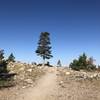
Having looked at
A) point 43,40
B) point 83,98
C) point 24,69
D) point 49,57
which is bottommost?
point 83,98

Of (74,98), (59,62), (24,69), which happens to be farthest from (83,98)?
(59,62)

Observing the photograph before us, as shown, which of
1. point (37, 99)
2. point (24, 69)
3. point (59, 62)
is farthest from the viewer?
point (59, 62)

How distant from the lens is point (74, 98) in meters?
25.9

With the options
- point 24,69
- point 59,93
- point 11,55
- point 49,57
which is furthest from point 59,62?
point 59,93

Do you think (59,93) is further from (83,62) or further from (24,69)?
(83,62)

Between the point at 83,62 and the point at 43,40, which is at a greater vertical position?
the point at 43,40

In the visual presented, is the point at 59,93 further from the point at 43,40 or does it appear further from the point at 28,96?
the point at 43,40

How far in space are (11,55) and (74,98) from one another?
78035 millimetres

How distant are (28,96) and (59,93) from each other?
4.30 m

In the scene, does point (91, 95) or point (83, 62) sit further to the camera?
point (83, 62)

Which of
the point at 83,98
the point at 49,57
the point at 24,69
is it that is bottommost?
the point at 83,98

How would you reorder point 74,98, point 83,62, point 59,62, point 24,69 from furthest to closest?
point 59,62 → point 83,62 → point 24,69 → point 74,98

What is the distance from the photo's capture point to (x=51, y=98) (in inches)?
1000

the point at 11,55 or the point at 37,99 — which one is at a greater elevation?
the point at 11,55
